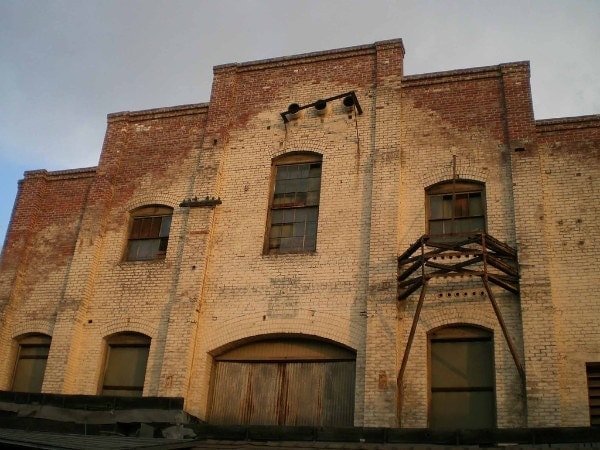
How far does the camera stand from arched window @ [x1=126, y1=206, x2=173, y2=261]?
1527cm

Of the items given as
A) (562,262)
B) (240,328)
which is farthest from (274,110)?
(562,262)

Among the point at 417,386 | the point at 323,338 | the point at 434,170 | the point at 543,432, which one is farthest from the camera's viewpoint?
the point at 434,170

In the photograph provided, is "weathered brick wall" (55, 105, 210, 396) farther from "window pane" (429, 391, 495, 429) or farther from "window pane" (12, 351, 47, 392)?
"window pane" (429, 391, 495, 429)

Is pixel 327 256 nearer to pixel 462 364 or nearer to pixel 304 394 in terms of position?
pixel 304 394

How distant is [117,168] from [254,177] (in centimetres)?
369

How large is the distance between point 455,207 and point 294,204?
3377mm

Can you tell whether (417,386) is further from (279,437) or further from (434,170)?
(434,170)

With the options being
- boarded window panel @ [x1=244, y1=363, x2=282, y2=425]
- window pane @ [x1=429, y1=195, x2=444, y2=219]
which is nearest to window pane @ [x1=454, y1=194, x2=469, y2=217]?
window pane @ [x1=429, y1=195, x2=444, y2=219]

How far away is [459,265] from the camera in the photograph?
12195 mm

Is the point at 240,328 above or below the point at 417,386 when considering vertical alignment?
above

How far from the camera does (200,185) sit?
15234 millimetres

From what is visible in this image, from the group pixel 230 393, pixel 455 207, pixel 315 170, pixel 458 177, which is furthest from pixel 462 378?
pixel 315 170

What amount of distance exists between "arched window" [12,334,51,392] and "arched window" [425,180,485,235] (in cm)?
880

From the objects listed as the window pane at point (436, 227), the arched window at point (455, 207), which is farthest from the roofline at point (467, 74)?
the window pane at point (436, 227)
